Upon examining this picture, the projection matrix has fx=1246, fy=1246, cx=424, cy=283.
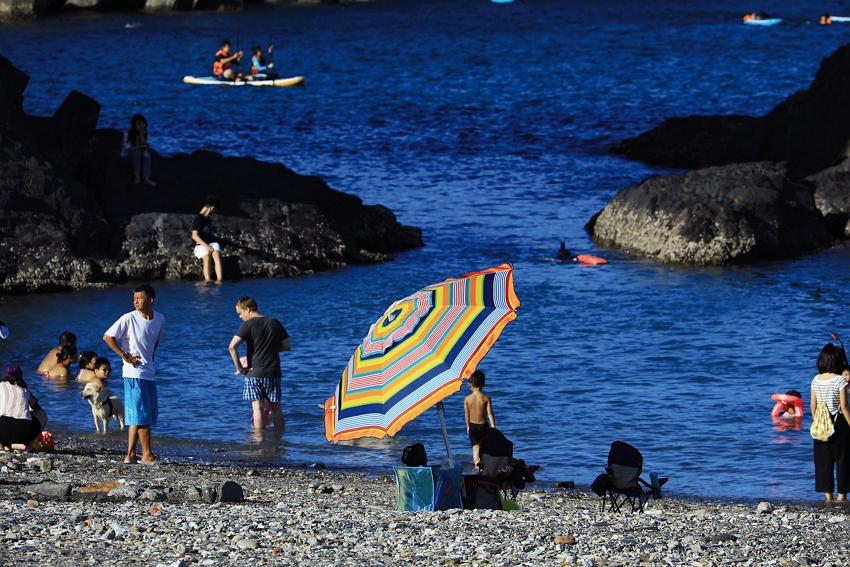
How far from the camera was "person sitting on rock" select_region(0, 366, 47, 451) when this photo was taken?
10.4 meters

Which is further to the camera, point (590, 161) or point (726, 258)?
point (590, 161)

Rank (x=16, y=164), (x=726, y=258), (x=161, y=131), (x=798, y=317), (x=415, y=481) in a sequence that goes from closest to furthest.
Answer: (x=415, y=481)
(x=798, y=317)
(x=16, y=164)
(x=726, y=258)
(x=161, y=131)

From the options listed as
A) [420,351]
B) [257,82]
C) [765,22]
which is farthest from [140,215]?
[765,22]

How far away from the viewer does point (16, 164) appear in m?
18.8

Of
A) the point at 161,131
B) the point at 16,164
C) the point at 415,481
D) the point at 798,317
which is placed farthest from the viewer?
the point at 161,131

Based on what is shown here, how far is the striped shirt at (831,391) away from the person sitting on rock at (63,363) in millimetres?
8120

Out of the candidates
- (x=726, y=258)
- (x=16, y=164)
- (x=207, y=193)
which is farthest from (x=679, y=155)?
(x=16, y=164)

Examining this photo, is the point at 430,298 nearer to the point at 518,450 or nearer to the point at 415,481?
the point at 415,481

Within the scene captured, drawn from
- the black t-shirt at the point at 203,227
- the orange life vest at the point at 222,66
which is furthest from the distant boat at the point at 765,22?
the black t-shirt at the point at 203,227

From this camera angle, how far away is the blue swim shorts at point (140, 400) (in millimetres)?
9891

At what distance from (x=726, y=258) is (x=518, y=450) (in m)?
9.39

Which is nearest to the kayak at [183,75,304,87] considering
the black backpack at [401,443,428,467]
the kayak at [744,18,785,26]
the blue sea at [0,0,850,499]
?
the blue sea at [0,0,850,499]

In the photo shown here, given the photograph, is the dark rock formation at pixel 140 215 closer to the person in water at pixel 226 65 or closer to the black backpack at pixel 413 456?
the black backpack at pixel 413 456

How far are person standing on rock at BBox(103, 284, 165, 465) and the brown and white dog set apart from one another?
1.66 m
